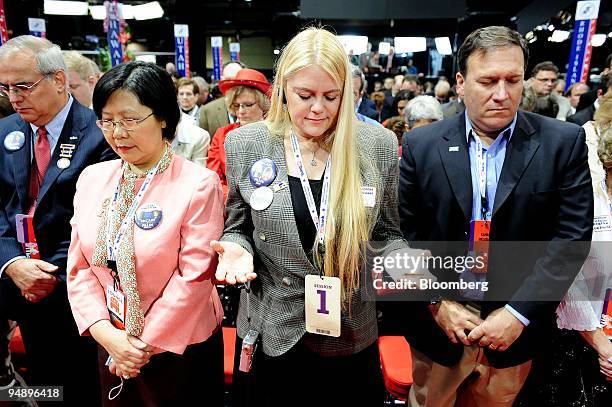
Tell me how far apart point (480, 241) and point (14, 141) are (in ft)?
6.87

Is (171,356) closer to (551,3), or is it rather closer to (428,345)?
(428,345)

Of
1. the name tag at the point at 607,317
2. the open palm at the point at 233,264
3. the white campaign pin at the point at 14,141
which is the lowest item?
the name tag at the point at 607,317

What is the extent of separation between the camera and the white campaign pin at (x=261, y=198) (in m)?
1.53

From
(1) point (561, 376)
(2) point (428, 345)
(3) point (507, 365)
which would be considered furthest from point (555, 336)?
(2) point (428, 345)

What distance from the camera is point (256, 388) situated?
1.67m

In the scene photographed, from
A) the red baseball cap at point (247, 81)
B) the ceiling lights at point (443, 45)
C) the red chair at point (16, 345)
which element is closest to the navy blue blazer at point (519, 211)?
the red baseball cap at point (247, 81)

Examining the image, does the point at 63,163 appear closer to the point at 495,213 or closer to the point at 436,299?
the point at 436,299

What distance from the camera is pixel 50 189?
79.7 inches

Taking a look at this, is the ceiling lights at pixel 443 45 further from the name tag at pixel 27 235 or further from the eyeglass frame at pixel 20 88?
the name tag at pixel 27 235

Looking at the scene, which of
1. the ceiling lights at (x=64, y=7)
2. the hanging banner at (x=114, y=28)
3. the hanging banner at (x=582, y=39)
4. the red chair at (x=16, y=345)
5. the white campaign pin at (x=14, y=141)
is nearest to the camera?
the white campaign pin at (x=14, y=141)

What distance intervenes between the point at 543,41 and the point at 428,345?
16.9 meters

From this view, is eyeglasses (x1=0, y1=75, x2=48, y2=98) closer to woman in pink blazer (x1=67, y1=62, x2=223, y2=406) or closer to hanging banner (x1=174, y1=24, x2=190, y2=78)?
woman in pink blazer (x1=67, y1=62, x2=223, y2=406)

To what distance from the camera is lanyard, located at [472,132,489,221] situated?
Result: 1.69 metres

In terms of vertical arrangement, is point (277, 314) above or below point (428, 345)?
above
